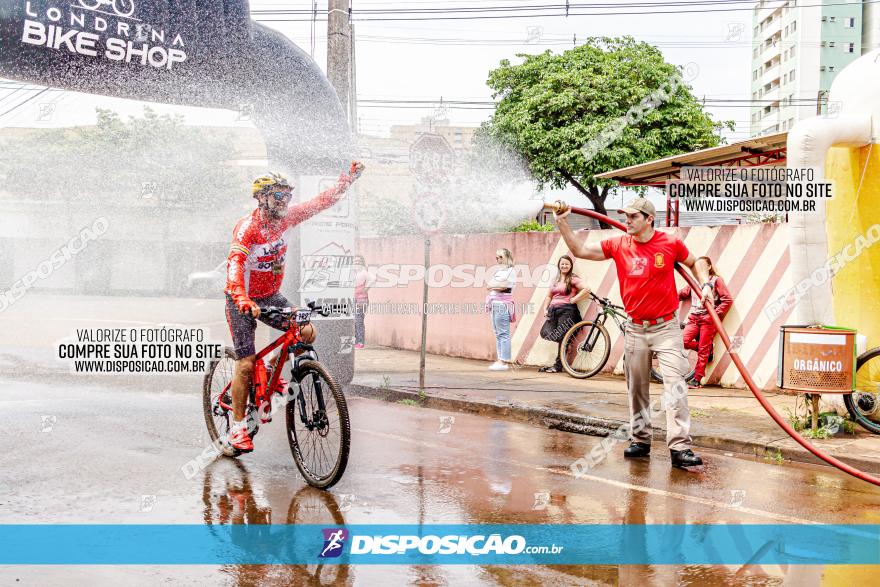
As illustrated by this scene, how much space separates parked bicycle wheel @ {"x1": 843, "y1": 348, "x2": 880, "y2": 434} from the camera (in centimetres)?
852

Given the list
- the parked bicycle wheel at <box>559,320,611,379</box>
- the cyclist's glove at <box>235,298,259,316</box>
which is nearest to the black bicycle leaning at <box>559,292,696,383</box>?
the parked bicycle wheel at <box>559,320,611,379</box>

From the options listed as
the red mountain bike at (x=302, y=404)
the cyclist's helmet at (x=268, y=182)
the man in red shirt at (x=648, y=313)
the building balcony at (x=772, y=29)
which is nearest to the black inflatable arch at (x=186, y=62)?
the cyclist's helmet at (x=268, y=182)

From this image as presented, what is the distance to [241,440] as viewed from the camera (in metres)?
6.98

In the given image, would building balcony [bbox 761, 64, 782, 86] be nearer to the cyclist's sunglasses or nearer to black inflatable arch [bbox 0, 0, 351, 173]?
black inflatable arch [bbox 0, 0, 351, 173]

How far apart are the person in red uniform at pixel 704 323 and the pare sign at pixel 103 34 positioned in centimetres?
698

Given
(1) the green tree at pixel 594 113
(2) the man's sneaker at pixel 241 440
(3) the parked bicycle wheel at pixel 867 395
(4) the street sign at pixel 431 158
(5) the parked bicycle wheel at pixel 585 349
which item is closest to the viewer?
(2) the man's sneaker at pixel 241 440

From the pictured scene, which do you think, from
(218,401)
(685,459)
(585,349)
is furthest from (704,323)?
(218,401)

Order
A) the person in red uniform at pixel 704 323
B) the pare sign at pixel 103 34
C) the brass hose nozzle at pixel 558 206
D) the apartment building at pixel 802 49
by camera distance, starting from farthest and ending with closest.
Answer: the apartment building at pixel 802 49, the person in red uniform at pixel 704 323, the pare sign at pixel 103 34, the brass hose nozzle at pixel 558 206

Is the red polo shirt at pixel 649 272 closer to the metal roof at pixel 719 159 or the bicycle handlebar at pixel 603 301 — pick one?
the bicycle handlebar at pixel 603 301

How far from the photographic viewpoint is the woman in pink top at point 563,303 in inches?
515

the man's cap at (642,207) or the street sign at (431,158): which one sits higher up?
the street sign at (431,158)

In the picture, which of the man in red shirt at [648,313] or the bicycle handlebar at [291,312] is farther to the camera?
the man in red shirt at [648,313]

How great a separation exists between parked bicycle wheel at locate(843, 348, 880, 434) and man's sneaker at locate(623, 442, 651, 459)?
7.40ft

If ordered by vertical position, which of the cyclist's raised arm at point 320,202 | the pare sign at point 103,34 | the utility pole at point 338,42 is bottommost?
the cyclist's raised arm at point 320,202
